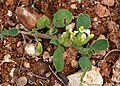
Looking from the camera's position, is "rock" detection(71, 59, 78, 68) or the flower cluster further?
"rock" detection(71, 59, 78, 68)

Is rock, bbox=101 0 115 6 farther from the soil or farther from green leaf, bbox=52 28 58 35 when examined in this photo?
green leaf, bbox=52 28 58 35

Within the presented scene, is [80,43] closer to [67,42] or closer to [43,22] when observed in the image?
[67,42]

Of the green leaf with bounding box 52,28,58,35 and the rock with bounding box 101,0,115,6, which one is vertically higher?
the rock with bounding box 101,0,115,6

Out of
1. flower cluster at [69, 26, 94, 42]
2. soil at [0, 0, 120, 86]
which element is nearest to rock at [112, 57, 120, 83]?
soil at [0, 0, 120, 86]

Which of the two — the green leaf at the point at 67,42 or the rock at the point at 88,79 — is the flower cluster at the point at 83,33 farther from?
the rock at the point at 88,79

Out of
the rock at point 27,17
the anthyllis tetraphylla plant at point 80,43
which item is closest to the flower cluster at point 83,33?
the anthyllis tetraphylla plant at point 80,43

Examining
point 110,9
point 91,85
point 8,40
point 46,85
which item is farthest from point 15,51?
point 110,9

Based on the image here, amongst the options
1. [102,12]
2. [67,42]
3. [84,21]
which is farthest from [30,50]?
[102,12]
